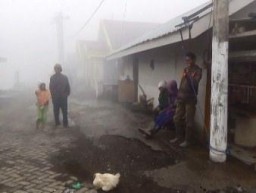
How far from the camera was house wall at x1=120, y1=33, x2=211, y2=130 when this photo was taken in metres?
7.82

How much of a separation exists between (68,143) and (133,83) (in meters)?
7.84

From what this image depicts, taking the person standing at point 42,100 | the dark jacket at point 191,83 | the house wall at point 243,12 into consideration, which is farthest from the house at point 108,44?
the house wall at point 243,12

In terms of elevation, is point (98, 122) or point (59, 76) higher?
point (59, 76)

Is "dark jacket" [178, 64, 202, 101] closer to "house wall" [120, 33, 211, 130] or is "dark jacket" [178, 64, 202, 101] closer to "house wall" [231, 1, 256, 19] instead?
"house wall" [120, 33, 211, 130]

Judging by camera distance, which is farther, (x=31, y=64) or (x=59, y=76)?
(x=31, y=64)

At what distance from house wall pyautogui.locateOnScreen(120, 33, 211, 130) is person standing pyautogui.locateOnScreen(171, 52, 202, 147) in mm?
768

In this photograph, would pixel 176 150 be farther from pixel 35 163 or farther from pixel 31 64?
pixel 31 64

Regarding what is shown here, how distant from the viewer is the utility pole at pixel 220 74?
5809 mm

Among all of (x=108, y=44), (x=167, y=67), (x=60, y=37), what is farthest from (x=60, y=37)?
(x=167, y=67)

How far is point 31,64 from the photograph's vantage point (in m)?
71.9

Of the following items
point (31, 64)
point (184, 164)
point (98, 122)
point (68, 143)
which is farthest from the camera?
point (31, 64)

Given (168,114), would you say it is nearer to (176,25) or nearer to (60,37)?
(176,25)

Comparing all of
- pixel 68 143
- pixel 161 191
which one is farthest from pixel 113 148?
pixel 161 191

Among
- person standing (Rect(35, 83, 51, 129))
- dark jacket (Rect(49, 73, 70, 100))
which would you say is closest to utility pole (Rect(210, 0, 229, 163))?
dark jacket (Rect(49, 73, 70, 100))
